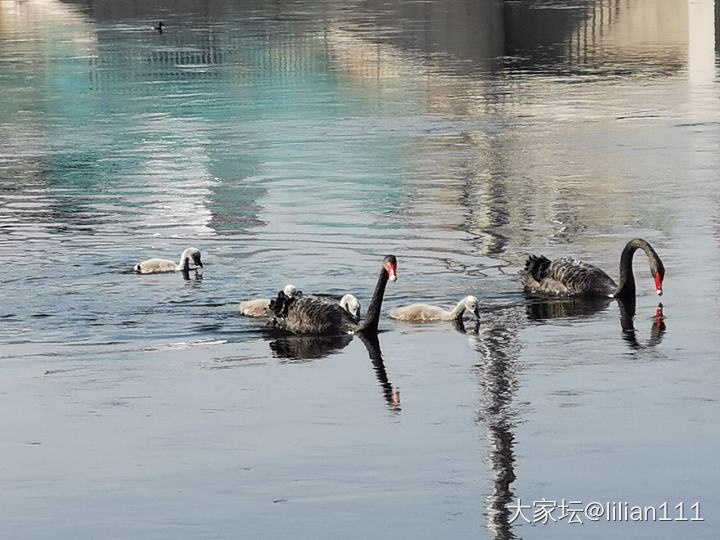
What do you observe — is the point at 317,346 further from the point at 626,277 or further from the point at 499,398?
the point at 626,277

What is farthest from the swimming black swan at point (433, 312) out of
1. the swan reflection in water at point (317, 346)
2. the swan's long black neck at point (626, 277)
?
the swan's long black neck at point (626, 277)

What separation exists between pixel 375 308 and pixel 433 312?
2.90ft

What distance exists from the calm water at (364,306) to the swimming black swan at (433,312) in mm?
240

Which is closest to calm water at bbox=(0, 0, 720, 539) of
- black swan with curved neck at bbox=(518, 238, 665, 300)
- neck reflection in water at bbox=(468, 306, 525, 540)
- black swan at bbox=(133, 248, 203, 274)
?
neck reflection in water at bbox=(468, 306, 525, 540)

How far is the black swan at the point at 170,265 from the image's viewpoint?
950 inches

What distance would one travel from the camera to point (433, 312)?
69.5 ft

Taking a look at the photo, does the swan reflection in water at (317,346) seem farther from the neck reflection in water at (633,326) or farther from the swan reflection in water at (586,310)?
the neck reflection in water at (633,326)

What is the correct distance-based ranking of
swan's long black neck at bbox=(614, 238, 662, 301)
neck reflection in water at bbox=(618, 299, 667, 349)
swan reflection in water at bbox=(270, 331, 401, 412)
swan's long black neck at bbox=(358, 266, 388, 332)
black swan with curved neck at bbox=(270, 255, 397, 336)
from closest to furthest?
1. swan reflection in water at bbox=(270, 331, 401, 412)
2. neck reflection in water at bbox=(618, 299, 667, 349)
3. swan's long black neck at bbox=(358, 266, 388, 332)
4. black swan with curved neck at bbox=(270, 255, 397, 336)
5. swan's long black neck at bbox=(614, 238, 662, 301)

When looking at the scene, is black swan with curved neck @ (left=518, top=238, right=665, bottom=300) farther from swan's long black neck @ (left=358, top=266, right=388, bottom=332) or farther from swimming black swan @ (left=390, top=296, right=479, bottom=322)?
swan's long black neck @ (left=358, top=266, right=388, bottom=332)

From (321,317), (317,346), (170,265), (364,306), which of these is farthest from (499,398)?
(170,265)

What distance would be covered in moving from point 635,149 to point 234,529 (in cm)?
2550

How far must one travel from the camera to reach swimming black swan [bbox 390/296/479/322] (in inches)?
824

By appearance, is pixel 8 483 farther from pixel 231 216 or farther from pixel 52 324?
pixel 231 216

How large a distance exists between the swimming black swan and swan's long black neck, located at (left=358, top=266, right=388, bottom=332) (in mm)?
→ 641
